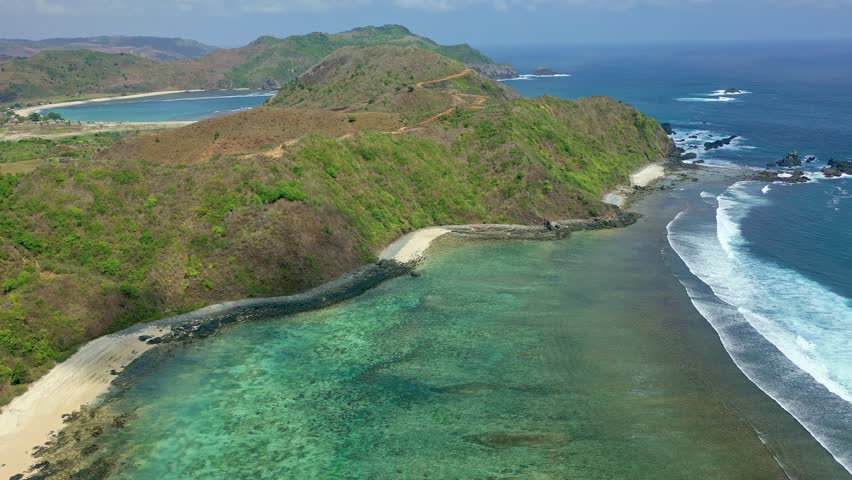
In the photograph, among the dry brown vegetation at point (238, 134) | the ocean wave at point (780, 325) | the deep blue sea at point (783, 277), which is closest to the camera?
the ocean wave at point (780, 325)

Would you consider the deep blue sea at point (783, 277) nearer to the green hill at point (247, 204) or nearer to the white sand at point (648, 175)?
the white sand at point (648, 175)

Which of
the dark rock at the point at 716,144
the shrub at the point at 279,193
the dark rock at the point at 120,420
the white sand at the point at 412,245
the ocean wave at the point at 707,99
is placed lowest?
the dark rock at the point at 120,420

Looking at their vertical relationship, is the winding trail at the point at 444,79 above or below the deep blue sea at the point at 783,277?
above

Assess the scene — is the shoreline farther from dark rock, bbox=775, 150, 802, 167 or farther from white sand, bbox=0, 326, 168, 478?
dark rock, bbox=775, 150, 802, 167

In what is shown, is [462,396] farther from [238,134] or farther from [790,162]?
[790,162]

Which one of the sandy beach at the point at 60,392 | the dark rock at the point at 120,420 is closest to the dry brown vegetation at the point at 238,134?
the sandy beach at the point at 60,392

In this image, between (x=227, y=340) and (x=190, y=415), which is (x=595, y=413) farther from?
(x=227, y=340)

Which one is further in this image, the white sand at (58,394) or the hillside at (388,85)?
the hillside at (388,85)

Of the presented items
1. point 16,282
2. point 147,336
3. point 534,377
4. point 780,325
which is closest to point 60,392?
point 147,336
